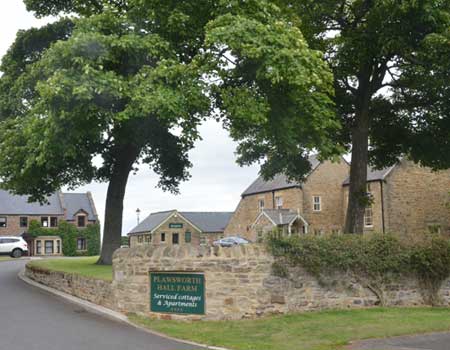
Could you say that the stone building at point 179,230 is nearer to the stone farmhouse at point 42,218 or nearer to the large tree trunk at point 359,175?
the stone farmhouse at point 42,218

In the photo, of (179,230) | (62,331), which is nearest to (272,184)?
(179,230)

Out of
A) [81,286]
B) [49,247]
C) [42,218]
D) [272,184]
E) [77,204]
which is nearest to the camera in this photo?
[81,286]

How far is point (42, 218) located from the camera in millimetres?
69625

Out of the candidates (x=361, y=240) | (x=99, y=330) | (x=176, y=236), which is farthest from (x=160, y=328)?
(x=176, y=236)

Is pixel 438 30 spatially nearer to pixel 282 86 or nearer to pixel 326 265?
pixel 282 86

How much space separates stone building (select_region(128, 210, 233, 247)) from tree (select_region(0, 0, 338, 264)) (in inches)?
2081

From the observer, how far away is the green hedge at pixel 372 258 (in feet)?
49.3

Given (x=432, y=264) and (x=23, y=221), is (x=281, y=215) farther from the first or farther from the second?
(x=432, y=264)

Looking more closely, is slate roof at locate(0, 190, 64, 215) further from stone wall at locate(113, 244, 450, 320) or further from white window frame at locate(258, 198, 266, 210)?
stone wall at locate(113, 244, 450, 320)

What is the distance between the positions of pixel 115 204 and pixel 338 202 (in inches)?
1255

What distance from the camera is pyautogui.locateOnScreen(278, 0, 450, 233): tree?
59.8 ft

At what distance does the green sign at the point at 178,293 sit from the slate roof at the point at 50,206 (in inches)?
2154

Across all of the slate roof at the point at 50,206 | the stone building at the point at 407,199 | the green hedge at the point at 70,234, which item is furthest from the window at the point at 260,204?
the slate roof at the point at 50,206

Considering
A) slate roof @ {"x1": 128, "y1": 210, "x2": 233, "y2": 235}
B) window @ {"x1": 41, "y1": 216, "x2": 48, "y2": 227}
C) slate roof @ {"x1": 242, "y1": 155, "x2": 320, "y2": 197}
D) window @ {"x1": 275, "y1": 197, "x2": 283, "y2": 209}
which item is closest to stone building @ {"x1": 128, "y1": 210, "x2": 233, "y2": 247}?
slate roof @ {"x1": 128, "y1": 210, "x2": 233, "y2": 235}
